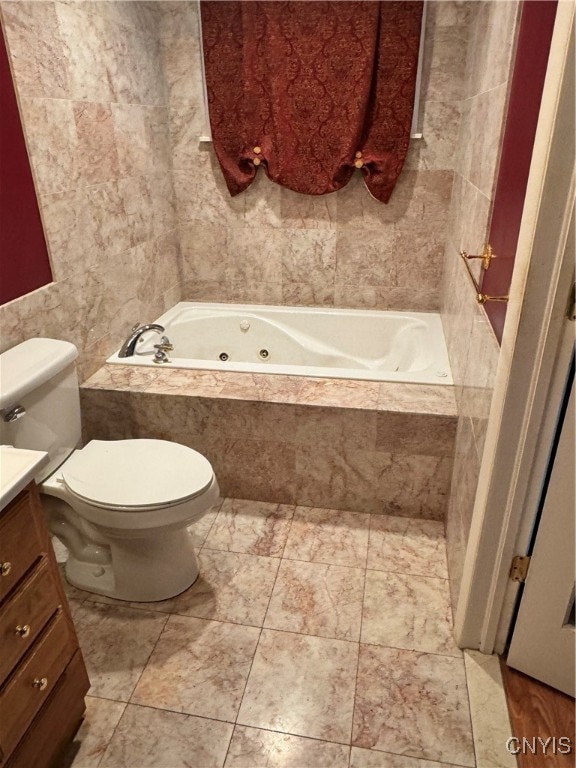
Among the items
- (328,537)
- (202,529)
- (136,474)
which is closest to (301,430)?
(328,537)

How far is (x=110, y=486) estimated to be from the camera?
160 cm

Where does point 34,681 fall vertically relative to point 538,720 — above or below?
above

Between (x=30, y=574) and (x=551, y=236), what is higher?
(x=551, y=236)

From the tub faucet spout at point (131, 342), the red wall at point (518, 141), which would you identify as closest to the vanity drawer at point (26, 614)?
the red wall at point (518, 141)

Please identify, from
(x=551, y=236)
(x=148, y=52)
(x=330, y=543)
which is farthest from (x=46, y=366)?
(x=148, y=52)

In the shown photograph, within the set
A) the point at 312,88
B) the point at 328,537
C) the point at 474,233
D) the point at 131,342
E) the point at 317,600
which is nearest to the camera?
the point at 317,600

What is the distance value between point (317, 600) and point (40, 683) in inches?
35.1

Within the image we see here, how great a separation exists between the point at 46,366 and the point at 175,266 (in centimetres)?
155

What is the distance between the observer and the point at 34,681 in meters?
1.11

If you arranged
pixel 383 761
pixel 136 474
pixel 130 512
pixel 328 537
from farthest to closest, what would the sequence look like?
pixel 328 537 → pixel 136 474 → pixel 130 512 → pixel 383 761

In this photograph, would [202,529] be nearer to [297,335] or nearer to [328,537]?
[328,537]

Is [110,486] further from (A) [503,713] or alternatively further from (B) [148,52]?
(B) [148,52]

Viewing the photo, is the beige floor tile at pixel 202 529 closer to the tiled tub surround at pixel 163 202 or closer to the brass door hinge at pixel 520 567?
the tiled tub surround at pixel 163 202

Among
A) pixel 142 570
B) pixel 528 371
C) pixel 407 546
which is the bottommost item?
pixel 407 546
